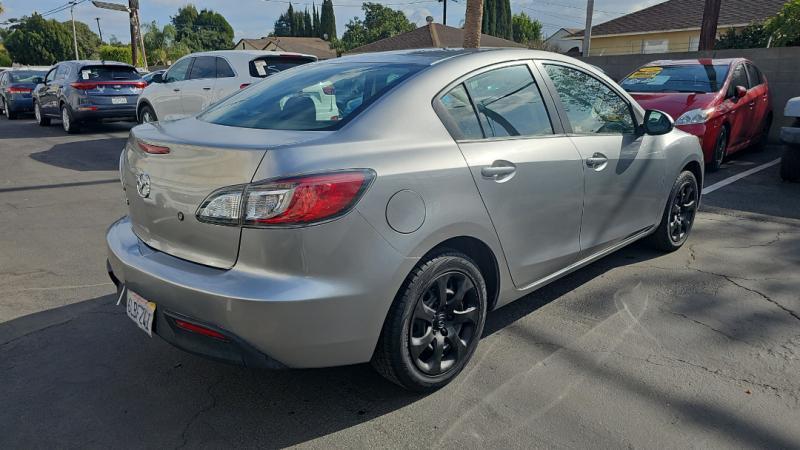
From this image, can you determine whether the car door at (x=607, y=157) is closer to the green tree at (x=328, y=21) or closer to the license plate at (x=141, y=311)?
the license plate at (x=141, y=311)

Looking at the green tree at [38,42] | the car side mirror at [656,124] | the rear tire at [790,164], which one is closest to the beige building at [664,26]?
the rear tire at [790,164]

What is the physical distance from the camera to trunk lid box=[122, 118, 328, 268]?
242 centimetres

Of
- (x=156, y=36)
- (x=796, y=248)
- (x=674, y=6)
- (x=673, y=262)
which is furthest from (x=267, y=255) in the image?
(x=156, y=36)

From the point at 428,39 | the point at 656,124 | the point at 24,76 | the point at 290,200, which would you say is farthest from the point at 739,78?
the point at 428,39

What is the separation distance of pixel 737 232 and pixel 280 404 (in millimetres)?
4608

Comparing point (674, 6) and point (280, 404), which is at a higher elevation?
point (674, 6)

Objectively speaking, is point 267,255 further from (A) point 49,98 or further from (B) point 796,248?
(A) point 49,98

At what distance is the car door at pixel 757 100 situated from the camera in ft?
29.4

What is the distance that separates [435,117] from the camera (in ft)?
9.43

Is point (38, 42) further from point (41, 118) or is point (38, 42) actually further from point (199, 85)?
point (199, 85)

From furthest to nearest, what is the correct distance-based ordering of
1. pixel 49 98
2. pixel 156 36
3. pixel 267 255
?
pixel 156 36, pixel 49 98, pixel 267 255

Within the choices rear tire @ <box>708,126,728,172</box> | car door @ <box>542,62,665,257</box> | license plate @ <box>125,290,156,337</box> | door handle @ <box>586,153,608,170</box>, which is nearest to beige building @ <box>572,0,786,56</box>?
rear tire @ <box>708,126,728,172</box>

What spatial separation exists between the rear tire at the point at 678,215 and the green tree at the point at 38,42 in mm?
70847

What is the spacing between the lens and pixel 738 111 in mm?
8398
